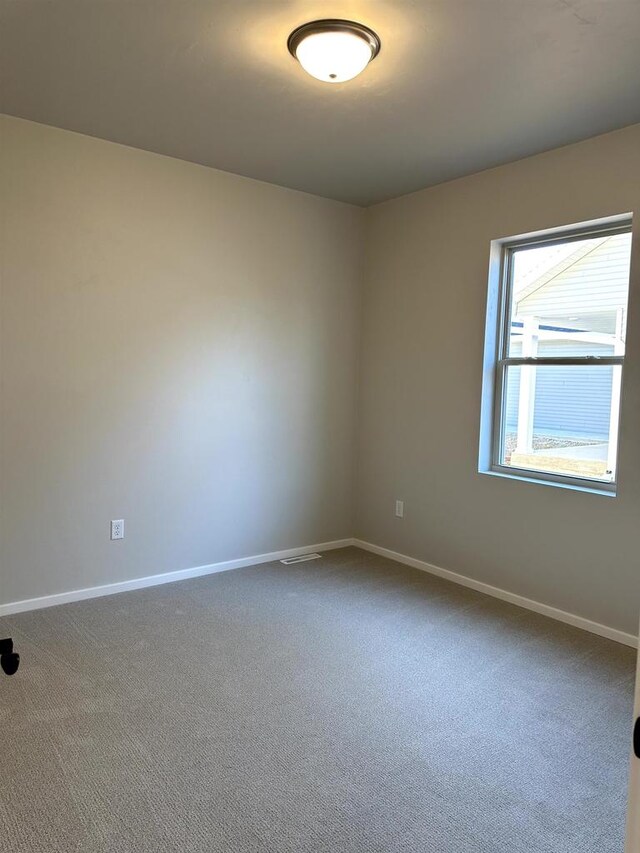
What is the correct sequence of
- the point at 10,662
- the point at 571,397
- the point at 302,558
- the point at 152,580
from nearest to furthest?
the point at 10,662 < the point at 571,397 < the point at 152,580 < the point at 302,558

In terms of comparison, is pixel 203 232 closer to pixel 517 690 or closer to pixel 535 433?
pixel 535 433

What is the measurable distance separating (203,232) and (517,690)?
3.09 m

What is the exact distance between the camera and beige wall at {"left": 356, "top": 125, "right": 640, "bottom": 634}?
121 inches

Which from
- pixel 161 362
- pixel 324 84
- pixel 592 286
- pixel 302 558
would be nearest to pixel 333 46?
pixel 324 84

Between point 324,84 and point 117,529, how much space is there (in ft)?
8.61

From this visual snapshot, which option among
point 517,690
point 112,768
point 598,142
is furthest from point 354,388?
point 112,768

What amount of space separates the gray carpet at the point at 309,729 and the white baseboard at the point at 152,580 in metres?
0.07

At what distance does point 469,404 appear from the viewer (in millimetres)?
3854

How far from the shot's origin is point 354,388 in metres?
4.67

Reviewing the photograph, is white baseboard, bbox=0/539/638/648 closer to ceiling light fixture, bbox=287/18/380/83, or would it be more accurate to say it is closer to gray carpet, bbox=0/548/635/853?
gray carpet, bbox=0/548/635/853

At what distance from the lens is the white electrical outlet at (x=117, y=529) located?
11.7 ft

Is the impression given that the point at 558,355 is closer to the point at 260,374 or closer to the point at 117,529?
the point at 260,374

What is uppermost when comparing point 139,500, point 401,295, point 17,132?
point 17,132

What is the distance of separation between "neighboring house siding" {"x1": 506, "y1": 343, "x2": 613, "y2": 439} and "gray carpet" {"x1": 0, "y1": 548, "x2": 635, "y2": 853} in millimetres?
1105
